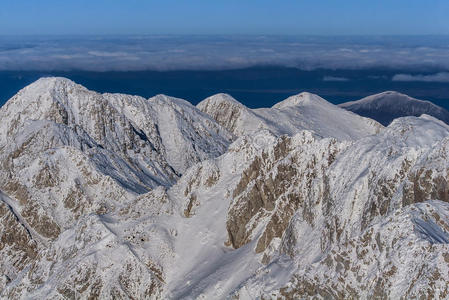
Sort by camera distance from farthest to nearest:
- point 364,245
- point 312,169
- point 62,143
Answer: point 62,143
point 312,169
point 364,245

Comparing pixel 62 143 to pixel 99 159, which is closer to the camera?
pixel 99 159

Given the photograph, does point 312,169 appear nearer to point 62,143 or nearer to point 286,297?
point 286,297

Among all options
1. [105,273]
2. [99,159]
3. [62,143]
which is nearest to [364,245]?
[105,273]

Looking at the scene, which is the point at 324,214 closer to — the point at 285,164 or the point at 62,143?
the point at 285,164

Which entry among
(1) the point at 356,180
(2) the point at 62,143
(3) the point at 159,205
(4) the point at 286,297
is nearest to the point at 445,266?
(4) the point at 286,297

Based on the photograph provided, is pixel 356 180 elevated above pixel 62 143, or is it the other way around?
pixel 356 180

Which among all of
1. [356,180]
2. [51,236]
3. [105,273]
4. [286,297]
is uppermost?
[356,180]

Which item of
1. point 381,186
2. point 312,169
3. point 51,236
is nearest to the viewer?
point 381,186
